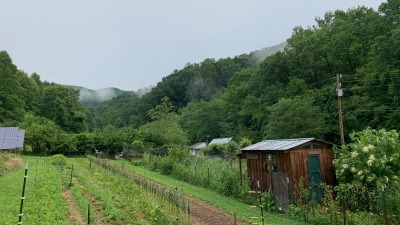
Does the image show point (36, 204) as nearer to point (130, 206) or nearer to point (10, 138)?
point (130, 206)

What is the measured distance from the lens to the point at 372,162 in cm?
1352

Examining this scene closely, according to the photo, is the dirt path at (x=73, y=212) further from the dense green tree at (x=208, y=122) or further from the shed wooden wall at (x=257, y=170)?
the dense green tree at (x=208, y=122)

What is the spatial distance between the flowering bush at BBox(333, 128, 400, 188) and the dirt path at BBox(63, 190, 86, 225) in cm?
1023

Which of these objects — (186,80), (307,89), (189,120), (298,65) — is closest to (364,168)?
(307,89)

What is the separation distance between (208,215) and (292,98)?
106 feet

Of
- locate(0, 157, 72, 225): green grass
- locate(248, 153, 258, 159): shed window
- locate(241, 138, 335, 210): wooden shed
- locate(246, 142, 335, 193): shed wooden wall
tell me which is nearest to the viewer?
locate(0, 157, 72, 225): green grass

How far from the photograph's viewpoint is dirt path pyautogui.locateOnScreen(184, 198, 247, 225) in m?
13.1

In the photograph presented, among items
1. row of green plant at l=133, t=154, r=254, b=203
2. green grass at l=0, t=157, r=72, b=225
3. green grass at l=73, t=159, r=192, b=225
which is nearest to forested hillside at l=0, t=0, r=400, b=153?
row of green plant at l=133, t=154, r=254, b=203

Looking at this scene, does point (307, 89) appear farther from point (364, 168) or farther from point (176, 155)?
point (364, 168)

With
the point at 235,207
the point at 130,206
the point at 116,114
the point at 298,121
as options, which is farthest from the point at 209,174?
the point at 116,114

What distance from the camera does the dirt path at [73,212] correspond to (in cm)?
1117

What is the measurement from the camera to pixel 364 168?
13906mm

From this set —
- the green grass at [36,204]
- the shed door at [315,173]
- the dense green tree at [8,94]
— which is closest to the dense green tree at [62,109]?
the dense green tree at [8,94]

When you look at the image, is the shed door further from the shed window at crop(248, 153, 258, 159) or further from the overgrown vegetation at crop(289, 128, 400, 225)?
the shed window at crop(248, 153, 258, 159)
